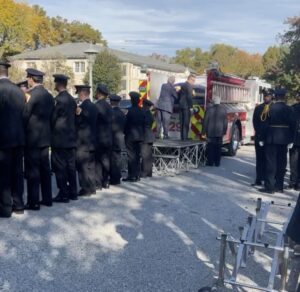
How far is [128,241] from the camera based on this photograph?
593 centimetres

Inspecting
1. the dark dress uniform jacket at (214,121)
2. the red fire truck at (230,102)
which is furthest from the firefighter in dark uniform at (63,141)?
the red fire truck at (230,102)

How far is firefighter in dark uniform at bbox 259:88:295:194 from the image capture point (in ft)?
29.7

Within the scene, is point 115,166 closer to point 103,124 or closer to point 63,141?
point 103,124

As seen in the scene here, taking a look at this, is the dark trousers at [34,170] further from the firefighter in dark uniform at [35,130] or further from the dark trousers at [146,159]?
the dark trousers at [146,159]

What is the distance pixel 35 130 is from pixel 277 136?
178 inches

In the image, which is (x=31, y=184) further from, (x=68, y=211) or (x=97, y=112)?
(x=97, y=112)

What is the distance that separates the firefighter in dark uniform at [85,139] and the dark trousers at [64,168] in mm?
407

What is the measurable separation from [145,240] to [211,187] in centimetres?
385

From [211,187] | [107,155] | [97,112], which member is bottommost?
[211,187]

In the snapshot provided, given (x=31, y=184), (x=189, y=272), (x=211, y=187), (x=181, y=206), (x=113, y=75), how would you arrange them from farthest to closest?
(x=113, y=75) → (x=211, y=187) → (x=181, y=206) → (x=31, y=184) → (x=189, y=272)

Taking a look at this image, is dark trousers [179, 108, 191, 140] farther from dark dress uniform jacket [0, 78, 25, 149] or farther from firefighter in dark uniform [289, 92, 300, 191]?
dark dress uniform jacket [0, 78, 25, 149]

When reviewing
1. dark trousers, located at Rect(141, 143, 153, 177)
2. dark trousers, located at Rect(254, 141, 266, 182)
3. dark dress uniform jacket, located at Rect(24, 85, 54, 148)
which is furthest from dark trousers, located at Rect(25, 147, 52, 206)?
dark trousers, located at Rect(254, 141, 266, 182)

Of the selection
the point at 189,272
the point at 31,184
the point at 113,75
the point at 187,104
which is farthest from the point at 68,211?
the point at 113,75

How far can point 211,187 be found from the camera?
959 cm
